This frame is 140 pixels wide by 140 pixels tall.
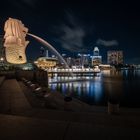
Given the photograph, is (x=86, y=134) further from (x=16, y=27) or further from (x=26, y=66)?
(x=16, y=27)

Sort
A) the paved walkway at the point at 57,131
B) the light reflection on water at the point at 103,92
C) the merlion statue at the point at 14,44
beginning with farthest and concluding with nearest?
the merlion statue at the point at 14,44 → the light reflection on water at the point at 103,92 → the paved walkway at the point at 57,131

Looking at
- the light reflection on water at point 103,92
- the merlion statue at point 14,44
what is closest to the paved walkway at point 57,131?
the light reflection on water at point 103,92

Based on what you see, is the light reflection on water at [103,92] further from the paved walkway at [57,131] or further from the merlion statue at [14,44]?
the merlion statue at [14,44]

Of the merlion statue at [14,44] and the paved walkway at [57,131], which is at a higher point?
the merlion statue at [14,44]

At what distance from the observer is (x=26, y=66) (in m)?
81.7

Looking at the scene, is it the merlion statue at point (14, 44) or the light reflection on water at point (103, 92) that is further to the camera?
the merlion statue at point (14, 44)

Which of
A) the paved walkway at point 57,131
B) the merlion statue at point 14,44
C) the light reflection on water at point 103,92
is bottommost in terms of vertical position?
the light reflection on water at point 103,92

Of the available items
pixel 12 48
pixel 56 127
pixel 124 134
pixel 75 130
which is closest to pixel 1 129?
pixel 56 127

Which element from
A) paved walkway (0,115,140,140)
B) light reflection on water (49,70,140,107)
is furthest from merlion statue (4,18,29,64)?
paved walkway (0,115,140,140)

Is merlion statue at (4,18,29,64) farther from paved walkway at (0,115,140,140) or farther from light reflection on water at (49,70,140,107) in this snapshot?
paved walkway at (0,115,140,140)

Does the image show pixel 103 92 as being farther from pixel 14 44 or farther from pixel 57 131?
pixel 14 44

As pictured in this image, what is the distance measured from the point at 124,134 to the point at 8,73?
39.2 meters

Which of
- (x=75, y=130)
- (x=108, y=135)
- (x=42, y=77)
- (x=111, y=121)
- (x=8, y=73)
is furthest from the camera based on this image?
(x=42, y=77)

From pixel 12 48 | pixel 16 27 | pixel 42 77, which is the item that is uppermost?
pixel 16 27
